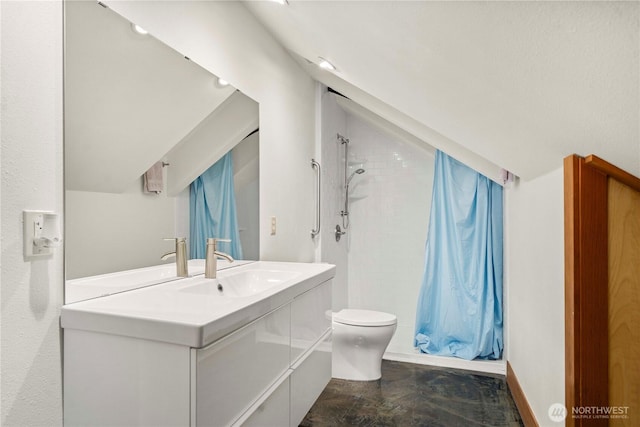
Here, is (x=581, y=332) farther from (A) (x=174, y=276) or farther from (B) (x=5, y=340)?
(B) (x=5, y=340)

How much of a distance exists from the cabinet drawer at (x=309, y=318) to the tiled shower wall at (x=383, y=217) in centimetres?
154

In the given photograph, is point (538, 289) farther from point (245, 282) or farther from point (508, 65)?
point (245, 282)

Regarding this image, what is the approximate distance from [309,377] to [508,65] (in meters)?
1.42

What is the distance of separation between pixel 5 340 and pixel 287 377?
87 centimetres

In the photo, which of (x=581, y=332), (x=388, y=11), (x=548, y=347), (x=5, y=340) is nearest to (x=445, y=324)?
(x=548, y=347)

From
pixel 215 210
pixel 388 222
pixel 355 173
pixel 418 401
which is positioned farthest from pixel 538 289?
pixel 355 173

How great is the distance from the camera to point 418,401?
95.0 inches

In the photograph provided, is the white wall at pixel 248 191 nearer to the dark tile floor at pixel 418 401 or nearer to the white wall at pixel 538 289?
the dark tile floor at pixel 418 401

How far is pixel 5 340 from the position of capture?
3.06 ft

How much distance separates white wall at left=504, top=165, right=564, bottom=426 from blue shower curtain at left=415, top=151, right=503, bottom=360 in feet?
1.05

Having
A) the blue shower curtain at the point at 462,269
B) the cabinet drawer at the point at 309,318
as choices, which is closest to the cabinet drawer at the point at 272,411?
the cabinet drawer at the point at 309,318

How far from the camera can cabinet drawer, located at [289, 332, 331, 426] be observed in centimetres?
153

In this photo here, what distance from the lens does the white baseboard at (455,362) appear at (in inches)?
112

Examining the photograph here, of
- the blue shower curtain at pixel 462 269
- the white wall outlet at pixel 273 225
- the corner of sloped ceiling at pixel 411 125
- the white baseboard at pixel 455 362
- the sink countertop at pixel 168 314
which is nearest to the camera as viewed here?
the sink countertop at pixel 168 314
